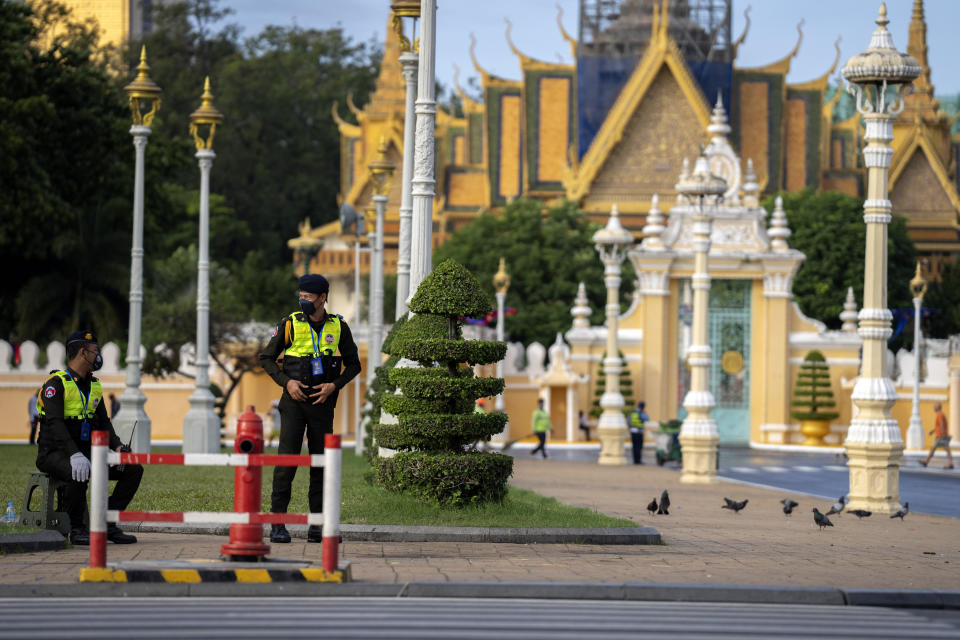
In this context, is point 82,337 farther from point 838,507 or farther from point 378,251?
point 378,251

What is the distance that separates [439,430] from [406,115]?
11423mm

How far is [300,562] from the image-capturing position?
34.9ft

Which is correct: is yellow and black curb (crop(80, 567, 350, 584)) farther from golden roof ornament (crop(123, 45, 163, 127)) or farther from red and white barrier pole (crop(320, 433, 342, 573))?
golden roof ornament (crop(123, 45, 163, 127))

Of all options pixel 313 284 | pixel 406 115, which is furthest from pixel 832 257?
pixel 313 284

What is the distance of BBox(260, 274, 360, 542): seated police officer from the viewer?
40.3 feet

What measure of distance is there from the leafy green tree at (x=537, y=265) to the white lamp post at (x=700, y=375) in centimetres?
2527

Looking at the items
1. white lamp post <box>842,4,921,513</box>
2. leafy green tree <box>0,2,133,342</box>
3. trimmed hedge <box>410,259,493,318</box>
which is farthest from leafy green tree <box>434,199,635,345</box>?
trimmed hedge <box>410,259,493,318</box>

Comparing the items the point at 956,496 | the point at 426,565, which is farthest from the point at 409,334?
the point at 956,496

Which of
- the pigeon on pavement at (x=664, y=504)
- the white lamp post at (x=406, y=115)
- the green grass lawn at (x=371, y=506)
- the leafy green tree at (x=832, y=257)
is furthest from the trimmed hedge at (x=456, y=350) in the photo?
the leafy green tree at (x=832, y=257)

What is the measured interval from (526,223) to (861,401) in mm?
37362

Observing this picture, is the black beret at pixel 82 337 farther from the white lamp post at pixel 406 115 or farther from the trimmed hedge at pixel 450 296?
the white lamp post at pixel 406 115

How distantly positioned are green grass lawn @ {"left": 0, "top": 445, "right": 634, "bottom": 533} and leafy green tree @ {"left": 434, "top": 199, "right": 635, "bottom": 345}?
1385 inches

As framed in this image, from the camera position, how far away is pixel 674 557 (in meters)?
12.8

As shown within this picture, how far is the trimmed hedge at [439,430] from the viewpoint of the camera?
48.6 ft
